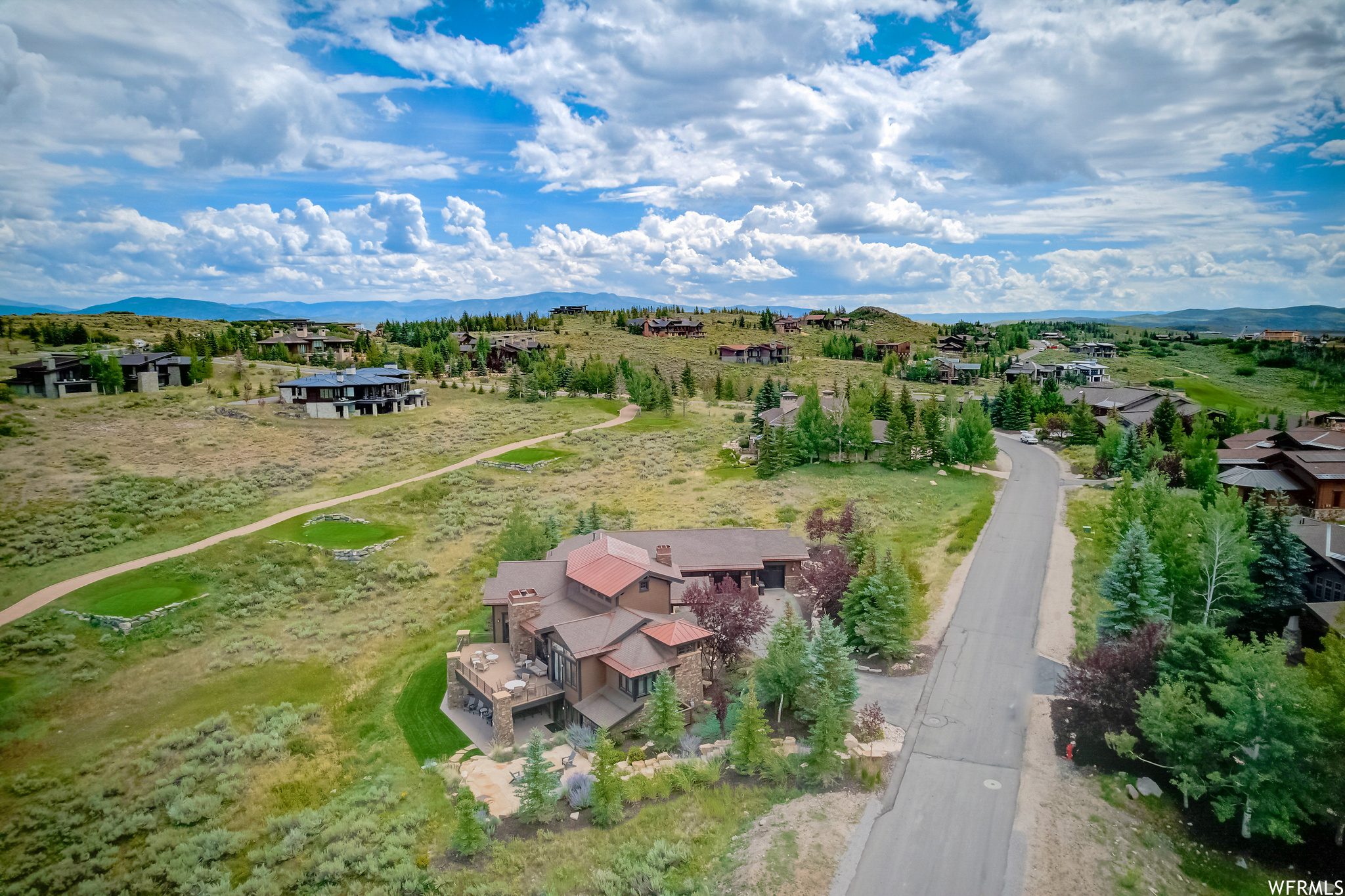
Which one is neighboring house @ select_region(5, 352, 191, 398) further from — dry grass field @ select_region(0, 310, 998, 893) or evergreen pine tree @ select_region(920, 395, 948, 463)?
evergreen pine tree @ select_region(920, 395, 948, 463)

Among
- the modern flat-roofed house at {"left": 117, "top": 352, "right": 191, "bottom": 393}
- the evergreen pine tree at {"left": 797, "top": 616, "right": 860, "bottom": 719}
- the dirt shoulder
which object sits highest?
the modern flat-roofed house at {"left": 117, "top": 352, "right": 191, "bottom": 393}

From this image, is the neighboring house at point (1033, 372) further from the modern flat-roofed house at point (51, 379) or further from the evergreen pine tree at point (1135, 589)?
the modern flat-roofed house at point (51, 379)

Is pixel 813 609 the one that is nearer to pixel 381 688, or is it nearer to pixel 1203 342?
pixel 381 688

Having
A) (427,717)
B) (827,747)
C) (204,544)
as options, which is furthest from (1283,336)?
(204,544)

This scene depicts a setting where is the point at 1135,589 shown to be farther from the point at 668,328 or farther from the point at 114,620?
the point at 668,328

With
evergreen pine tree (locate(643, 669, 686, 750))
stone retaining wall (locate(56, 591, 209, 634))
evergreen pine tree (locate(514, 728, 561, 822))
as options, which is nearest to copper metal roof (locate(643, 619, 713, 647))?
evergreen pine tree (locate(643, 669, 686, 750))
